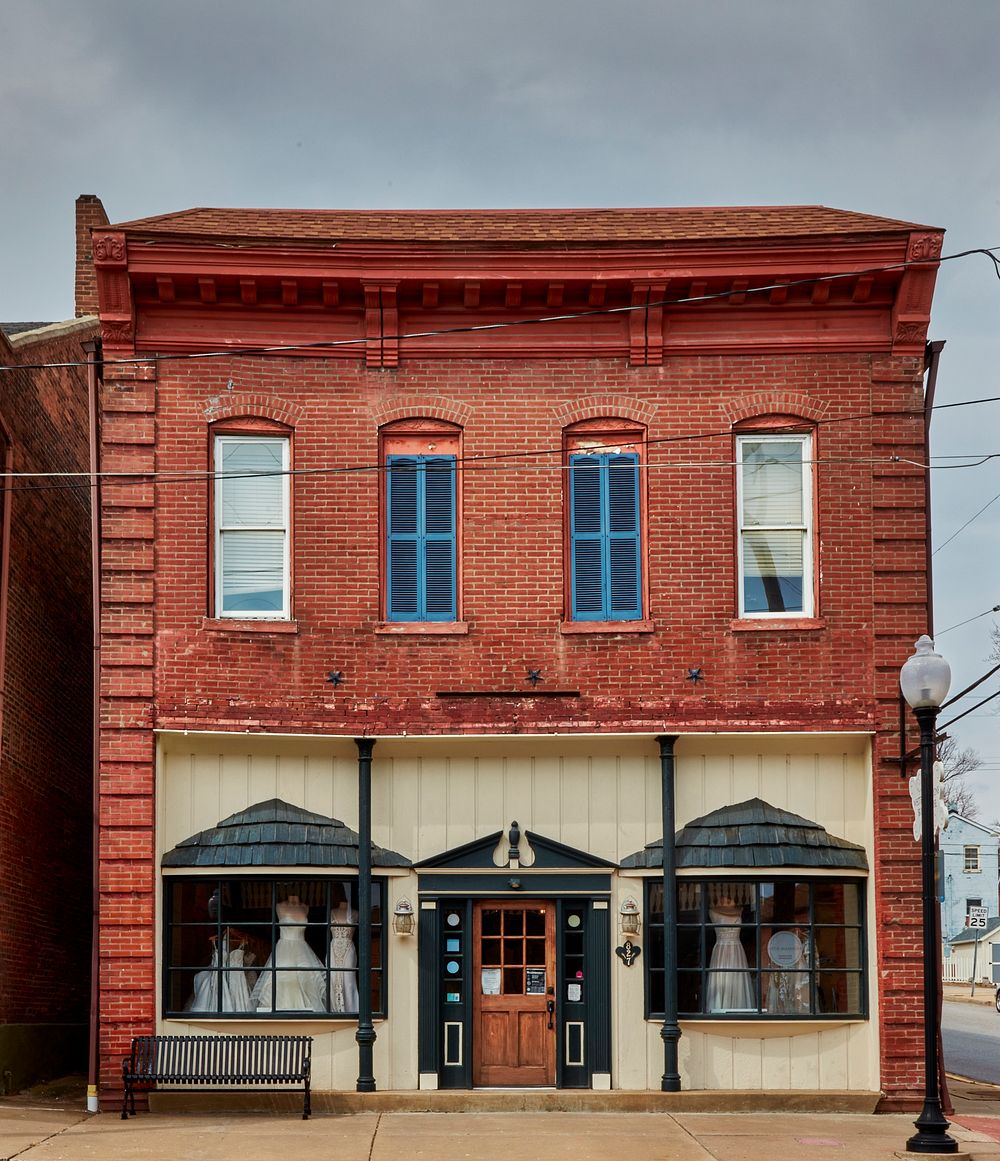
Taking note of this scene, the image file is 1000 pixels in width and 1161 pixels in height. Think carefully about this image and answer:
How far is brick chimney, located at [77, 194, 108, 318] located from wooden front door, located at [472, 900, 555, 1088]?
A: 11.8 metres

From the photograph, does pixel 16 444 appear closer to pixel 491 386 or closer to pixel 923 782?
pixel 491 386

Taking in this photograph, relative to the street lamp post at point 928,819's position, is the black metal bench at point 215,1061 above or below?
below

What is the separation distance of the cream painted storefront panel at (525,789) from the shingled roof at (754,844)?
13cm

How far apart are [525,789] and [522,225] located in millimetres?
6696

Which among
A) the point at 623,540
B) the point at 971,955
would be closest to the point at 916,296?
the point at 623,540

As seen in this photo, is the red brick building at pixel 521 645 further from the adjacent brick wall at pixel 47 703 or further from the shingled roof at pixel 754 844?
the adjacent brick wall at pixel 47 703

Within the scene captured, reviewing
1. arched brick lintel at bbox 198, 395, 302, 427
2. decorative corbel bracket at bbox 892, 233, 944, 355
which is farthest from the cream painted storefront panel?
decorative corbel bracket at bbox 892, 233, 944, 355

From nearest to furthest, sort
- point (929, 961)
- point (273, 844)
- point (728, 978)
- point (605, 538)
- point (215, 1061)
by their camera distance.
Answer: point (929, 961) < point (215, 1061) < point (273, 844) < point (728, 978) < point (605, 538)

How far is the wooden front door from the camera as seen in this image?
1644 cm

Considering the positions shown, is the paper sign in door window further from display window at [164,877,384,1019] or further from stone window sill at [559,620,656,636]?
stone window sill at [559,620,656,636]

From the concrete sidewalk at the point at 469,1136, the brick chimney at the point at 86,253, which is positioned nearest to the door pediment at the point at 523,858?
the concrete sidewalk at the point at 469,1136

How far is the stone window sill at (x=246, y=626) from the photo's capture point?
16.5m

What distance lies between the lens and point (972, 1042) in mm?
31641

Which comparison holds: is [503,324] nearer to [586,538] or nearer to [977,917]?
[586,538]
